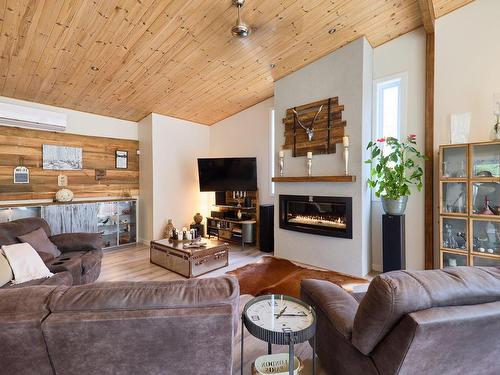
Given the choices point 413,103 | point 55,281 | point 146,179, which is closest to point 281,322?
point 55,281

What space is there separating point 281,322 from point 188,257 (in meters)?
2.37

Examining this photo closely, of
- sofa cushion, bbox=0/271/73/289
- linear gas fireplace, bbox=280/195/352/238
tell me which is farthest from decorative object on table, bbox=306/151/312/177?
sofa cushion, bbox=0/271/73/289

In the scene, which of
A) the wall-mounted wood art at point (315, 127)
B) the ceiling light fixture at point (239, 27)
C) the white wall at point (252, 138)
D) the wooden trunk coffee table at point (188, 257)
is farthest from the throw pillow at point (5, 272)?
the white wall at point (252, 138)

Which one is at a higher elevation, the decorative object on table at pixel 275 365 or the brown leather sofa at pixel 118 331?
the brown leather sofa at pixel 118 331

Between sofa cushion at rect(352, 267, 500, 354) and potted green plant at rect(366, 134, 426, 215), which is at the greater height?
potted green plant at rect(366, 134, 426, 215)

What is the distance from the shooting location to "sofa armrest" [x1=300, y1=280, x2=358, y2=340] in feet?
4.38

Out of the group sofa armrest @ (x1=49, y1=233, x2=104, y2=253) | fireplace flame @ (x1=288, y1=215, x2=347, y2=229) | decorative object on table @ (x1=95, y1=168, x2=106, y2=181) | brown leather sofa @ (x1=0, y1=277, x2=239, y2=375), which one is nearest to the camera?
brown leather sofa @ (x1=0, y1=277, x2=239, y2=375)

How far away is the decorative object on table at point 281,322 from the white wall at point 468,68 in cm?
279

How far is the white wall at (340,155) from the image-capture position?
348cm

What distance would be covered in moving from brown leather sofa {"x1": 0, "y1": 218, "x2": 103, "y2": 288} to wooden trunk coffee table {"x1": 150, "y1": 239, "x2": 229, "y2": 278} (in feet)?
2.83

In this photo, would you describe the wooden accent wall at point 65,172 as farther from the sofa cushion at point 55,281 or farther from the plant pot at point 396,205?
the plant pot at point 396,205

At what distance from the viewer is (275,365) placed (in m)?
1.41

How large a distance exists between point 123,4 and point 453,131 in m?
3.77

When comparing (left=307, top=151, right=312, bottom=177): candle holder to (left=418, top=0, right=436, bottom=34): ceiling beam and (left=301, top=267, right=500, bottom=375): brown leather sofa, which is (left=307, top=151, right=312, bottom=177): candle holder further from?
(left=301, top=267, right=500, bottom=375): brown leather sofa
